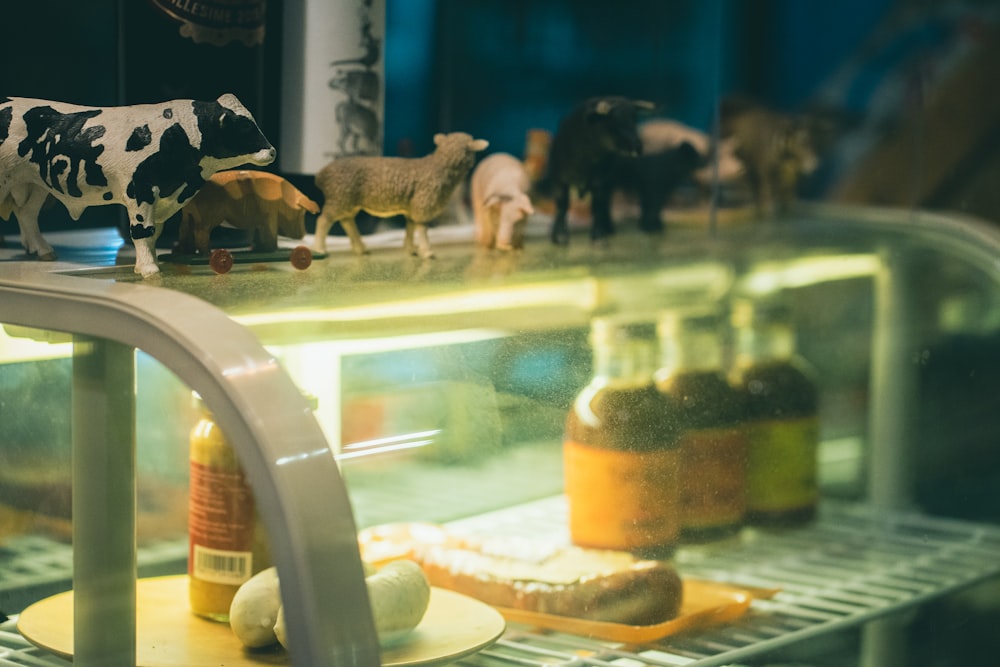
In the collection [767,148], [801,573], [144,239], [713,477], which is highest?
[767,148]

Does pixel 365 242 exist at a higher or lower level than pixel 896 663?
higher

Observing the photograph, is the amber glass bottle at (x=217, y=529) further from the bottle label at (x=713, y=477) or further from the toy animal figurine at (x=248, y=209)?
the bottle label at (x=713, y=477)

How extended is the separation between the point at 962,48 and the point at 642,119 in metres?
0.63

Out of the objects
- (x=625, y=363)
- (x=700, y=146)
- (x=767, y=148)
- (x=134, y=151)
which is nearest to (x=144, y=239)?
(x=134, y=151)

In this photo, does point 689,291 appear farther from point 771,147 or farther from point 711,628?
point 771,147

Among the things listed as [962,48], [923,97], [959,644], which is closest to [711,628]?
[959,644]

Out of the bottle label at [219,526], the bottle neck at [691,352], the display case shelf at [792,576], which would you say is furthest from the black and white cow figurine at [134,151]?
the bottle neck at [691,352]

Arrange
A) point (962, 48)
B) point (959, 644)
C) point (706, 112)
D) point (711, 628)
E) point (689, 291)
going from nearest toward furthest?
point (711, 628)
point (689, 291)
point (959, 644)
point (706, 112)
point (962, 48)

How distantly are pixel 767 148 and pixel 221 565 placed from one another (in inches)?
29.7

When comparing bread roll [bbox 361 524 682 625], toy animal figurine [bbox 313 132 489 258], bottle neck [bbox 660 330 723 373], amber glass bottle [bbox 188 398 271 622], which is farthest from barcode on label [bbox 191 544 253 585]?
bottle neck [bbox 660 330 723 373]

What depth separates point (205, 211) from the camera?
2.25 ft

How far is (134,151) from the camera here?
0.62 metres

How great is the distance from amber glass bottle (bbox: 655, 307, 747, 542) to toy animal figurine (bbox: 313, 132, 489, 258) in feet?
0.61

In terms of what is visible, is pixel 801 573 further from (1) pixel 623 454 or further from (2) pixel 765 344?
(1) pixel 623 454
